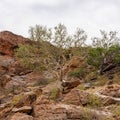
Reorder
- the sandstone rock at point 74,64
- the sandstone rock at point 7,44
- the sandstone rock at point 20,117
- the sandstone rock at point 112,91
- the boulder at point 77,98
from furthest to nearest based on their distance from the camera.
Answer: the sandstone rock at point 7,44 → the sandstone rock at point 74,64 → the sandstone rock at point 112,91 → the boulder at point 77,98 → the sandstone rock at point 20,117

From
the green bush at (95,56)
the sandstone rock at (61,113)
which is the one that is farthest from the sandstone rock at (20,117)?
the green bush at (95,56)

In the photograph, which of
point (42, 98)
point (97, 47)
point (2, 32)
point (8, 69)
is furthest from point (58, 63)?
point (42, 98)

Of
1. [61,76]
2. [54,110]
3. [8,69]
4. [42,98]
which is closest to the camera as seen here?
[54,110]

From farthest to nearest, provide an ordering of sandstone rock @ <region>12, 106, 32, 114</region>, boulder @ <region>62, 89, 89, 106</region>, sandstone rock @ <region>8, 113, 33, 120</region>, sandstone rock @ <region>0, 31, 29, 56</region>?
sandstone rock @ <region>0, 31, 29, 56</region> → boulder @ <region>62, 89, 89, 106</region> → sandstone rock @ <region>12, 106, 32, 114</region> → sandstone rock @ <region>8, 113, 33, 120</region>

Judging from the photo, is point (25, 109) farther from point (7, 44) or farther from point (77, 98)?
point (7, 44)

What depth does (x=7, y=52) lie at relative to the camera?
45.9m

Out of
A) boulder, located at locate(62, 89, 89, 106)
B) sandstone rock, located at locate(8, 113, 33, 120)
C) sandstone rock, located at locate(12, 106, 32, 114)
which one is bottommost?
sandstone rock, located at locate(8, 113, 33, 120)

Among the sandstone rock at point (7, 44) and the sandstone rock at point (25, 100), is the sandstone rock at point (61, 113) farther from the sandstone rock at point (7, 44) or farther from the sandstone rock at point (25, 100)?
the sandstone rock at point (7, 44)

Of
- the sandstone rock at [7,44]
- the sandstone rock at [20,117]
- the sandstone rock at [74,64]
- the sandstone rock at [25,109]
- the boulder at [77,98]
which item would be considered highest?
the sandstone rock at [7,44]

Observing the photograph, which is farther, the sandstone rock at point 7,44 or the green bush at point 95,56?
the sandstone rock at point 7,44

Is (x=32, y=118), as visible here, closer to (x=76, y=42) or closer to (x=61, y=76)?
(x=61, y=76)

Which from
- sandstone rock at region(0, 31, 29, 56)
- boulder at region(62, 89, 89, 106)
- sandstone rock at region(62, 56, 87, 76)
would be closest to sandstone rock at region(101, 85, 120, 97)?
boulder at region(62, 89, 89, 106)

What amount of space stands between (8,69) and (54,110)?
26948 millimetres

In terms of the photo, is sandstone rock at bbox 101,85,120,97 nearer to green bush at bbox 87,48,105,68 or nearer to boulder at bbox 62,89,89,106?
boulder at bbox 62,89,89,106
